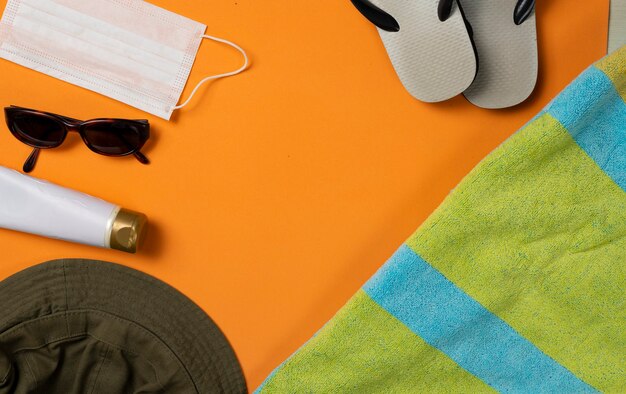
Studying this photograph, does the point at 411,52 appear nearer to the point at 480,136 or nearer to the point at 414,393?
the point at 480,136

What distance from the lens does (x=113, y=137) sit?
65 centimetres

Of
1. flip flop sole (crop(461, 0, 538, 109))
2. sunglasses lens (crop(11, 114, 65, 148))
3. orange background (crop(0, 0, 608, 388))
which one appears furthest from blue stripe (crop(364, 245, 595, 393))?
sunglasses lens (crop(11, 114, 65, 148))

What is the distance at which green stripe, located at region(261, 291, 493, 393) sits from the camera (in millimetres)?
586

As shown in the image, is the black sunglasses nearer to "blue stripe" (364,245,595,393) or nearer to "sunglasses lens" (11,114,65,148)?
"sunglasses lens" (11,114,65,148)

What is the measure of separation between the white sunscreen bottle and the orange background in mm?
29

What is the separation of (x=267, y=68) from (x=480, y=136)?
0.25m

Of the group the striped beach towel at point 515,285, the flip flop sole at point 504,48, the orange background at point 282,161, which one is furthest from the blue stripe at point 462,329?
the flip flop sole at point 504,48

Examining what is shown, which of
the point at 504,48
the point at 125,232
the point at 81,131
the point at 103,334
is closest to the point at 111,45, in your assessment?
the point at 81,131

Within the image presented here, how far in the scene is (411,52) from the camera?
2.16 ft

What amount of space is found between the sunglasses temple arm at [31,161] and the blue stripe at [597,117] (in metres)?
0.52

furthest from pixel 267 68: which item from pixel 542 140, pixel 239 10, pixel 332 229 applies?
pixel 542 140

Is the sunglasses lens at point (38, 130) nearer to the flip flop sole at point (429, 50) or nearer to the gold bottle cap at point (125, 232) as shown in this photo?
the gold bottle cap at point (125, 232)

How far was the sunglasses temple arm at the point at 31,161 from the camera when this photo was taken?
66cm

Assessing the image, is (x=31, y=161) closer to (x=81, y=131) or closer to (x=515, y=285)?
(x=81, y=131)
